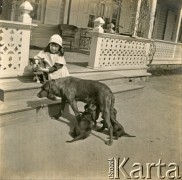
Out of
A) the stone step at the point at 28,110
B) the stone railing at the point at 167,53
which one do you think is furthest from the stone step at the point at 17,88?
the stone railing at the point at 167,53

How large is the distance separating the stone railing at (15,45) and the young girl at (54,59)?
0.35m

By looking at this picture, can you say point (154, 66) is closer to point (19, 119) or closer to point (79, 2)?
point (79, 2)

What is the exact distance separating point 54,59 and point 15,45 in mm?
724

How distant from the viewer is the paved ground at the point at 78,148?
3.72m

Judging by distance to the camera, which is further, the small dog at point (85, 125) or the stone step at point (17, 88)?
the stone step at point (17, 88)

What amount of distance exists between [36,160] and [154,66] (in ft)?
34.2

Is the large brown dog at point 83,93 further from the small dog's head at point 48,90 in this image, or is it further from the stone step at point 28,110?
the stone step at point 28,110

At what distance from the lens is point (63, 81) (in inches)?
189

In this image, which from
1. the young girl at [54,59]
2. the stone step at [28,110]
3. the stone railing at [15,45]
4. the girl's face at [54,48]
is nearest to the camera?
the stone step at [28,110]

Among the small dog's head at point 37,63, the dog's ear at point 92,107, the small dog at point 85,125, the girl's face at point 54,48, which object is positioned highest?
the girl's face at point 54,48

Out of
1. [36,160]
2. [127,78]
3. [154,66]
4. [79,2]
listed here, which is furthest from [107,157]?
[154,66]

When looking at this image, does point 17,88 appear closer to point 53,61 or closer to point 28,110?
point 28,110

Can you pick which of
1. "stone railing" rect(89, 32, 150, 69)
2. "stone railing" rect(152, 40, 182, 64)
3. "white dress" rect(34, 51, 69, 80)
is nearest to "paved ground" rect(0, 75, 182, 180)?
"white dress" rect(34, 51, 69, 80)

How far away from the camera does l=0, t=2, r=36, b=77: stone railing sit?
524 cm
